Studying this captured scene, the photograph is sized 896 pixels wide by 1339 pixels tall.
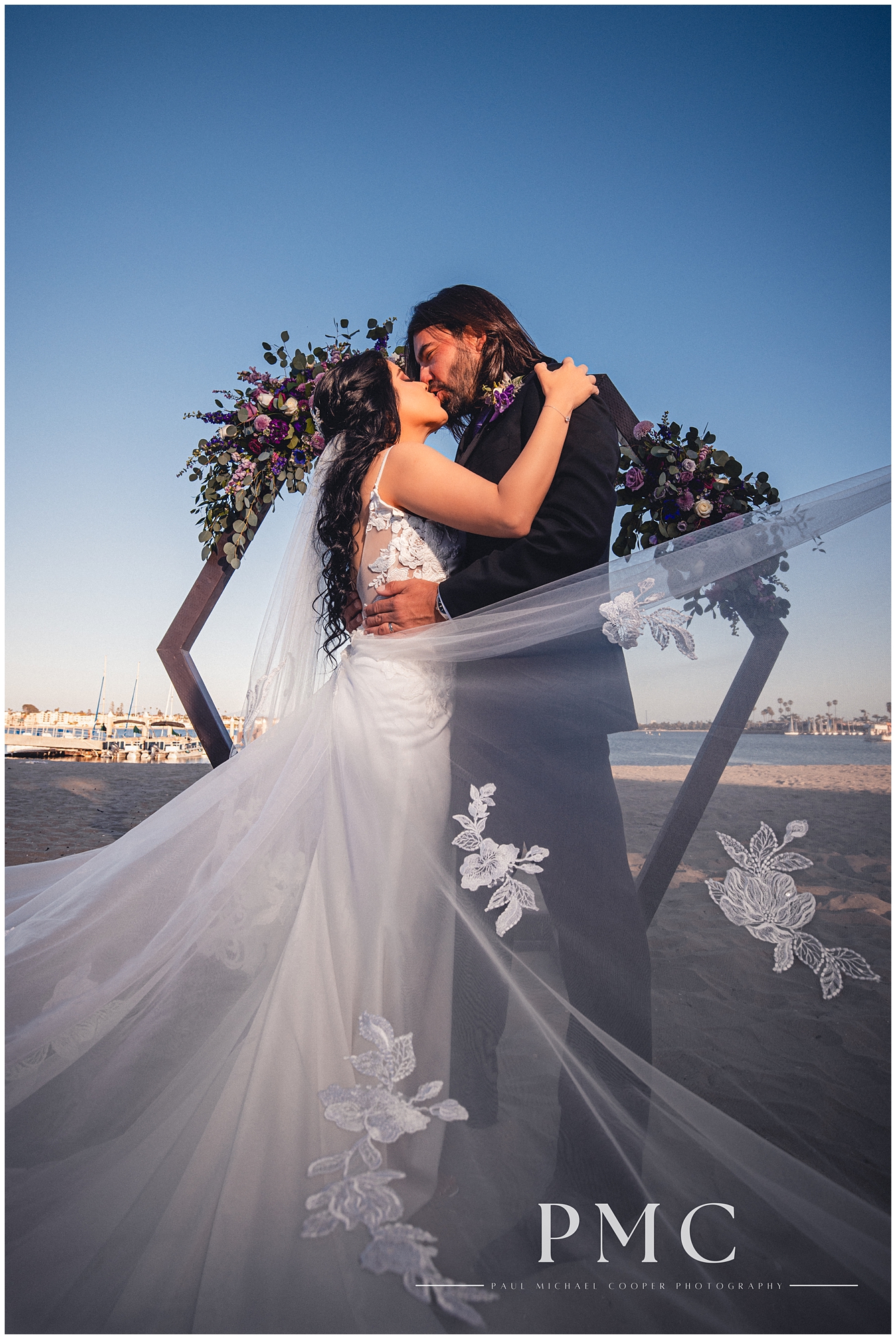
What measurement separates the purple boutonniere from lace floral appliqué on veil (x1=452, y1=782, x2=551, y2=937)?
1.28 m

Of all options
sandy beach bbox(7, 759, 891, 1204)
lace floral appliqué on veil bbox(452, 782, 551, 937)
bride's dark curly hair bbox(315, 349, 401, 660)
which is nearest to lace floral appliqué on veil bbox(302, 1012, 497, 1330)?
lace floral appliqué on veil bbox(452, 782, 551, 937)

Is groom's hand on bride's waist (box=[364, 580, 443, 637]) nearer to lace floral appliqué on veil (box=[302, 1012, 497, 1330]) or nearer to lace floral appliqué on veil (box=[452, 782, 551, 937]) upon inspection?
lace floral appliqué on veil (box=[452, 782, 551, 937])

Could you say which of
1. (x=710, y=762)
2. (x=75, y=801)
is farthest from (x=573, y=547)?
(x=75, y=801)

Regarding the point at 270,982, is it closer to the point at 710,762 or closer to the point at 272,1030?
the point at 272,1030

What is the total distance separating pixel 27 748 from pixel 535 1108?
31.6 feet

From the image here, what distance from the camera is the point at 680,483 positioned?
291 cm

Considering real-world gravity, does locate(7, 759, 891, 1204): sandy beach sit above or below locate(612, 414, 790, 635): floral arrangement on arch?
below

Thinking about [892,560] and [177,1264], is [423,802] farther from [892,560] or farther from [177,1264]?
[892,560]

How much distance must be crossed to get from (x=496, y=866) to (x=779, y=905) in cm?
63

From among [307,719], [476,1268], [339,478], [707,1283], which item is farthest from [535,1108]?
[339,478]

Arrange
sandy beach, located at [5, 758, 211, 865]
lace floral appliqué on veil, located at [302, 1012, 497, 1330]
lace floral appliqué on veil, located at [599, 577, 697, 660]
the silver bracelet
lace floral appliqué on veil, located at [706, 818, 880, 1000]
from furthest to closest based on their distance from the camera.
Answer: sandy beach, located at [5, 758, 211, 865]
the silver bracelet
lace floral appliqué on veil, located at [599, 577, 697, 660]
lace floral appliqué on veil, located at [706, 818, 880, 1000]
lace floral appliqué on veil, located at [302, 1012, 497, 1330]

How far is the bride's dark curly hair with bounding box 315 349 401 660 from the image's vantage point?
2.25 metres

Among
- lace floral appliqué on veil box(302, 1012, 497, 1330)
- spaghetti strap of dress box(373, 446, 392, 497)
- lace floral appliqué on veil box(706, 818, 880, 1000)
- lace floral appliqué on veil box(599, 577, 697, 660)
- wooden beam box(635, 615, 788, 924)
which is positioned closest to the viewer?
lace floral appliqué on veil box(302, 1012, 497, 1330)

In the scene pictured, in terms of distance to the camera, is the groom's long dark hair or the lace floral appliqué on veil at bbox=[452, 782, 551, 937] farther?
the groom's long dark hair
